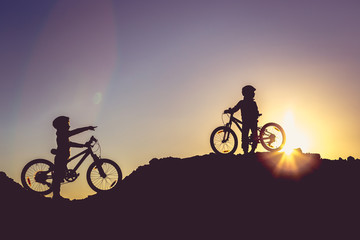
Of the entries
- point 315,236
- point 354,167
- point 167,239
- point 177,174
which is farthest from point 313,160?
point 167,239

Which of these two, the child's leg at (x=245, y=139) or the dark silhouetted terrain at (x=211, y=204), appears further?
the child's leg at (x=245, y=139)

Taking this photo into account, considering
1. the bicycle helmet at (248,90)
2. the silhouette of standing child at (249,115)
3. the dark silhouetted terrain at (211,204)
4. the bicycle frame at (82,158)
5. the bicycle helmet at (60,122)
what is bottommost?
the dark silhouetted terrain at (211,204)

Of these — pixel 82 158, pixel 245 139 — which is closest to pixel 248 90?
pixel 245 139

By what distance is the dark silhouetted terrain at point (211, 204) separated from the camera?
478 inches

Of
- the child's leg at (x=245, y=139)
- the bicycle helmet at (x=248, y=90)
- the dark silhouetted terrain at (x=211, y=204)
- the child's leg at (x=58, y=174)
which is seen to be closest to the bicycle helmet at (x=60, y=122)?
the child's leg at (x=58, y=174)

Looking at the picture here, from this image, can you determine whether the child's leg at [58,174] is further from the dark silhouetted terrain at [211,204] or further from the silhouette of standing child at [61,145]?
the dark silhouetted terrain at [211,204]

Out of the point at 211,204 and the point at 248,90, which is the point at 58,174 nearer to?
the point at 211,204

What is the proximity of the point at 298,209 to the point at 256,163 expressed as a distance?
2474mm

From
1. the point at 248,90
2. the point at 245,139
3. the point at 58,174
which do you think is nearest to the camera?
the point at 58,174

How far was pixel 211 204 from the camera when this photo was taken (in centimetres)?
1286

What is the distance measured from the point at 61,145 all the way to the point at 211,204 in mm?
6600

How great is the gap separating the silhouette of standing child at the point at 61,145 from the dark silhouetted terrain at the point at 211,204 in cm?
83

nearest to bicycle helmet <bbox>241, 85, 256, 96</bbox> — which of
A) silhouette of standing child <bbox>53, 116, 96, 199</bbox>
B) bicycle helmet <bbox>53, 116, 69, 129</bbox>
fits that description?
silhouette of standing child <bbox>53, 116, 96, 199</bbox>

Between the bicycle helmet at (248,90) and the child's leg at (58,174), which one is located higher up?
the bicycle helmet at (248,90)
